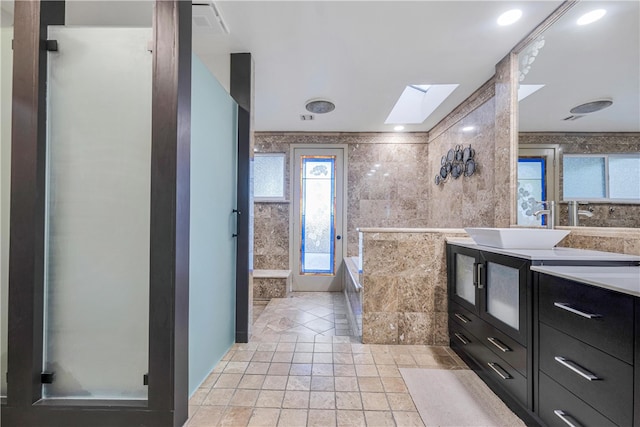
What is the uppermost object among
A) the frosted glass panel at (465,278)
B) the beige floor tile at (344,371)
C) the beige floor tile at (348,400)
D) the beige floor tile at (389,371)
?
the frosted glass panel at (465,278)

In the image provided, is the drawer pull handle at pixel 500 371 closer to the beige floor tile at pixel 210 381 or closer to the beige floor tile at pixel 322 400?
the beige floor tile at pixel 322 400

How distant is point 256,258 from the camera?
167 inches

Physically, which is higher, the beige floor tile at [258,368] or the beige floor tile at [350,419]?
the beige floor tile at [350,419]

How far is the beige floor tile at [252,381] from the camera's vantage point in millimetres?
1701

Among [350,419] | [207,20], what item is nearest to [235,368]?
[350,419]

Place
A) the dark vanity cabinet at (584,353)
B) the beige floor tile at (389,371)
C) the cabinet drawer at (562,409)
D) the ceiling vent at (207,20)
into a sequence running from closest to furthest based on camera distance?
the dark vanity cabinet at (584,353)
the cabinet drawer at (562,409)
the ceiling vent at (207,20)
the beige floor tile at (389,371)

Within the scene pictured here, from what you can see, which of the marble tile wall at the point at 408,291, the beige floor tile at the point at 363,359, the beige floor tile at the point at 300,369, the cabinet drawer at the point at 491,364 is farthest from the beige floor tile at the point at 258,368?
the cabinet drawer at the point at 491,364

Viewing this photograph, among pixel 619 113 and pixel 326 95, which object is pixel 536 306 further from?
pixel 326 95

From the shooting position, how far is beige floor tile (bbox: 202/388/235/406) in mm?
1543

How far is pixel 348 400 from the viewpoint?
1578 millimetres

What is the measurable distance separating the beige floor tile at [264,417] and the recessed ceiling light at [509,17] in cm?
288

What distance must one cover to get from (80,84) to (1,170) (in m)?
0.60

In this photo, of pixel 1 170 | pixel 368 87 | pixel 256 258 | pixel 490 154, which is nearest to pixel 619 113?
pixel 490 154

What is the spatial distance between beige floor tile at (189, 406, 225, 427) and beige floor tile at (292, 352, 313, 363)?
0.65 m
